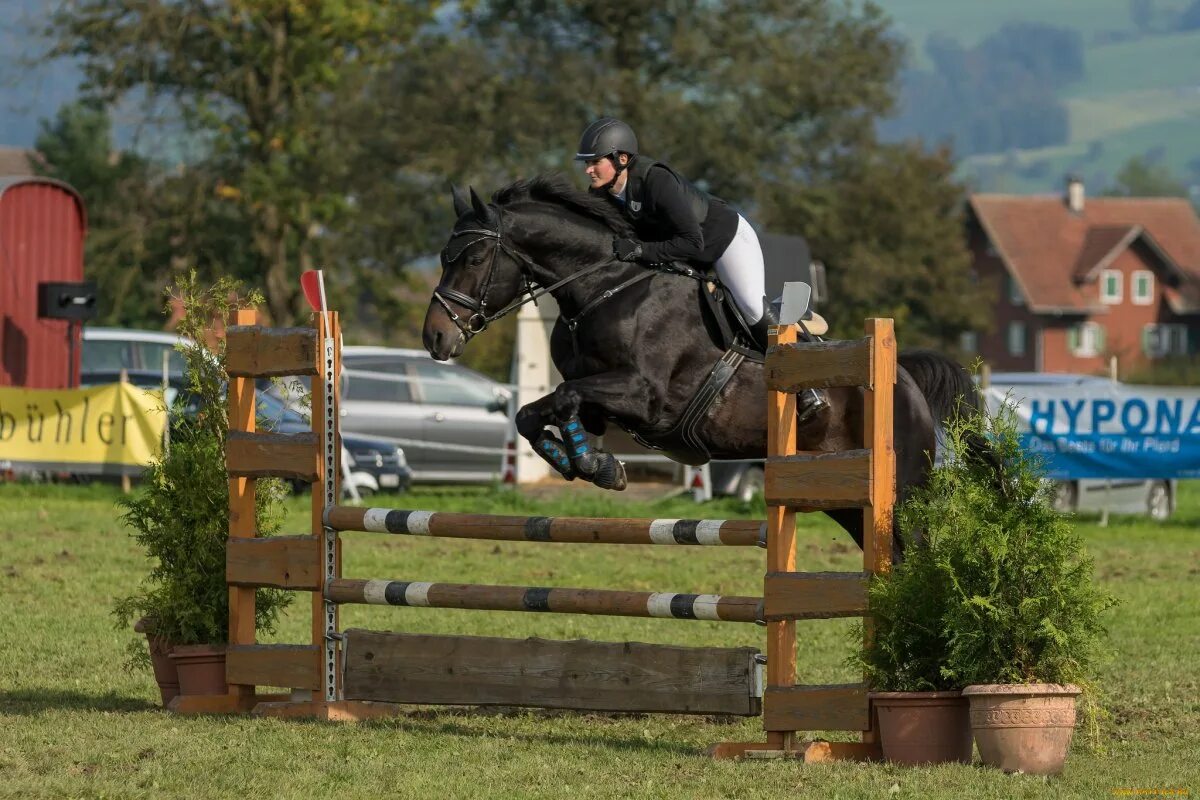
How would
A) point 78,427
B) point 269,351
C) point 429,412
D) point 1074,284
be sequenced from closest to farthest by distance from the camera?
point 269,351 < point 78,427 < point 429,412 < point 1074,284

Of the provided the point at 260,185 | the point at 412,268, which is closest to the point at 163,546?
the point at 260,185

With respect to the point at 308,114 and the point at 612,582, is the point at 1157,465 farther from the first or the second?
the point at 308,114

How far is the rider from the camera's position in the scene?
22.5 feet

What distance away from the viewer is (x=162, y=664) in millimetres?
7109

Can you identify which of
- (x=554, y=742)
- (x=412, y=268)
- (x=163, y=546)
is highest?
(x=412, y=268)

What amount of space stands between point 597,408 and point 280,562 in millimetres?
1412

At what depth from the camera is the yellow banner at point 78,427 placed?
54.1 ft

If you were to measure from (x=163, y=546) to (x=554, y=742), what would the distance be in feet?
6.43

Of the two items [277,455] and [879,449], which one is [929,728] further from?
[277,455]

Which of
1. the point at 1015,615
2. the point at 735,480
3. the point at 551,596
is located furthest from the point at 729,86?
the point at 1015,615

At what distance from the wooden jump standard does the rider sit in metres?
0.90

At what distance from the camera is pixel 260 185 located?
33.9 meters

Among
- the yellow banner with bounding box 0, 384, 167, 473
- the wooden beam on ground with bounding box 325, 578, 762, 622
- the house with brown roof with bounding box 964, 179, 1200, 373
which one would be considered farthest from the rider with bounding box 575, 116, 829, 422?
the house with brown roof with bounding box 964, 179, 1200, 373

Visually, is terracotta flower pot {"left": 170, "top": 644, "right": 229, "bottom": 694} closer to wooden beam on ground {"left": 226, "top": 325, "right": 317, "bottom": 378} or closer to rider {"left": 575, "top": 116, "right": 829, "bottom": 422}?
wooden beam on ground {"left": 226, "top": 325, "right": 317, "bottom": 378}
